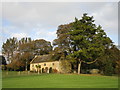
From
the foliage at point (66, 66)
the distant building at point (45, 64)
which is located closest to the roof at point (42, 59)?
the distant building at point (45, 64)

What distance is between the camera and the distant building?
2184 inches

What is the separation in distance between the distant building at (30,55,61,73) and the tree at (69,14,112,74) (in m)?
13.8

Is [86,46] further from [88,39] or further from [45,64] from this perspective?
[45,64]

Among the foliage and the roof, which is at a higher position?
the roof

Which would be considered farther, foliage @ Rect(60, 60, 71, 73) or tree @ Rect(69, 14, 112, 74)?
foliage @ Rect(60, 60, 71, 73)

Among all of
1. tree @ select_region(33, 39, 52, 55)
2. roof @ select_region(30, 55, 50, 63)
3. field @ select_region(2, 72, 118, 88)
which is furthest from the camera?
tree @ select_region(33, 39, 52, 55)

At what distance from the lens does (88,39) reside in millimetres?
42188

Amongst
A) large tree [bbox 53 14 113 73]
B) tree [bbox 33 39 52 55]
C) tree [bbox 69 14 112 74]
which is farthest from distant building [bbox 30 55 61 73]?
tree [bbox 69 14 112 74]

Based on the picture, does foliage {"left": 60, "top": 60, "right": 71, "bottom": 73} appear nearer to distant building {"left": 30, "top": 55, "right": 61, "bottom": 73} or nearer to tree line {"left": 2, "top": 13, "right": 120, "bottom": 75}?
tree line {"left": 2, "top": 13, "right": 120, "bottom": 75}

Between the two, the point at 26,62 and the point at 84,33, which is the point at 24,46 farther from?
the point at 84,33

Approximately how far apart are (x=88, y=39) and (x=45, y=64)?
22988mm

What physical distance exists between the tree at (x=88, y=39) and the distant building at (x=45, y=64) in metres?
13.8

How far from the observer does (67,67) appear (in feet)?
162

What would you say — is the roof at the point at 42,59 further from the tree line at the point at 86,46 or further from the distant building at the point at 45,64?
the tree line at the point at 86,46
